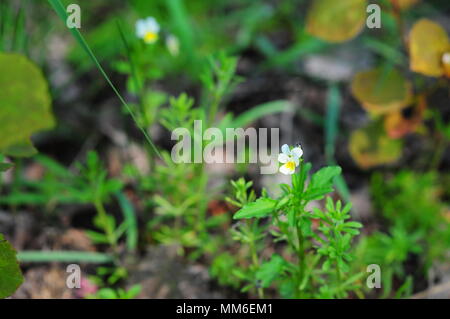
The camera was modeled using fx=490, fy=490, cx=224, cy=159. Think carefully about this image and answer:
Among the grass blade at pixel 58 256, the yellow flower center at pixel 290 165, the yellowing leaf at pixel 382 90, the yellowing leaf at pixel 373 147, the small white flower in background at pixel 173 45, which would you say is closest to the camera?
the yellow flower center at pixel 290 165

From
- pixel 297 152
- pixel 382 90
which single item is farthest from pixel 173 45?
pixel 297 152

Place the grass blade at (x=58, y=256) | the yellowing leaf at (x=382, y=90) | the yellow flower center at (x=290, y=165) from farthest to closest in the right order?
the yellowing leaf at (x=382, y=90)
the grass blade at (x=58, y=256)
the yellow flower center at (x=290, y=165)

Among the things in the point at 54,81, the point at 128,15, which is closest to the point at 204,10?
the point at 128,15

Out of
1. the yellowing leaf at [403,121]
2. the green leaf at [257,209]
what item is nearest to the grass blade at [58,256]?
the green leaf at [257,209]

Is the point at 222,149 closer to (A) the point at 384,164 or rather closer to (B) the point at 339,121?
(B) the point at 339,121

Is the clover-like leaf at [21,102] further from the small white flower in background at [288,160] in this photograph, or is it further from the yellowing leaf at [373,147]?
the yellowing leaf at [373,147]

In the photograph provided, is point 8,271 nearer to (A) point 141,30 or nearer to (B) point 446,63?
(A) point 141,30
